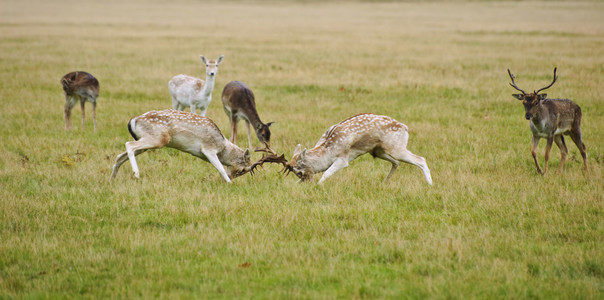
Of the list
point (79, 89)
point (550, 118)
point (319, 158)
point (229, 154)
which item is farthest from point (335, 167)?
point (79, 89)

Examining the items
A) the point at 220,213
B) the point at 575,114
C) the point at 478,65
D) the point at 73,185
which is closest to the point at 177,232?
the point at 220,213

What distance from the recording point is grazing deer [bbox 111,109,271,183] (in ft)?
31.5

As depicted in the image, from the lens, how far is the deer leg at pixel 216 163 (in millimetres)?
9703

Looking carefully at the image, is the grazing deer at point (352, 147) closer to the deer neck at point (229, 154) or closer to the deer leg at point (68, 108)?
the deer neck at point (229, 154)

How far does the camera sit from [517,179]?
381 inches

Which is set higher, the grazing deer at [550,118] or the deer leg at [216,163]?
the grazing deer at [550,118]

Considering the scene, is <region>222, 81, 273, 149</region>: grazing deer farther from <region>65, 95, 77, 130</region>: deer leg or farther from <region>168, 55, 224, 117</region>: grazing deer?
<region>65, 95, 77, 130</region>: deer leg

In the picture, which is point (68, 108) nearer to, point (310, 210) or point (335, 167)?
point (335, 167)

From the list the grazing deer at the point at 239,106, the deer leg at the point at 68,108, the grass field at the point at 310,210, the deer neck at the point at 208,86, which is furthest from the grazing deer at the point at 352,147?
the deer leg at the point at 68,108

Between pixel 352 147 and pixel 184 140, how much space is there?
266 cm

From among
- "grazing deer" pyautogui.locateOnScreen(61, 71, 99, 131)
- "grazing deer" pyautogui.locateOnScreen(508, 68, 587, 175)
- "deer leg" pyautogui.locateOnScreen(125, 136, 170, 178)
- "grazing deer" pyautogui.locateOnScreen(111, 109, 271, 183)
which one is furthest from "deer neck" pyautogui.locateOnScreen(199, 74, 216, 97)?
"grazing deer" pyautogui.locateOnScreen(508, 68, 587, 175)

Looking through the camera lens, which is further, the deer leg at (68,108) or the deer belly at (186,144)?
the deer leg at (68,108)

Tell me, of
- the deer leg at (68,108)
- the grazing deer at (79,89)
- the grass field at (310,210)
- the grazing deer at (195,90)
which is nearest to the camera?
the grass field at (310,210)

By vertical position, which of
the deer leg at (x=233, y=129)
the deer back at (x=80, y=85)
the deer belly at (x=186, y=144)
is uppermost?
the deer back at (x=80, y=85)
